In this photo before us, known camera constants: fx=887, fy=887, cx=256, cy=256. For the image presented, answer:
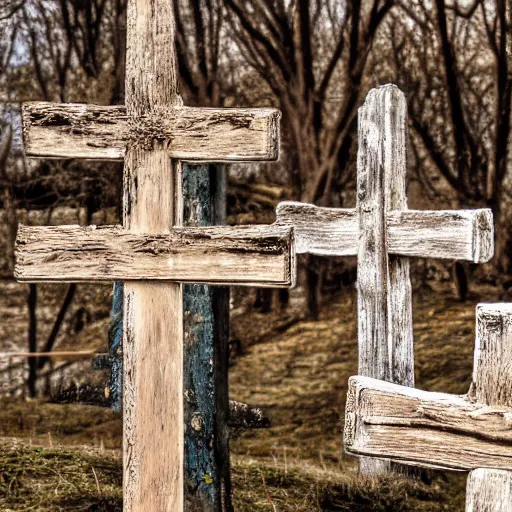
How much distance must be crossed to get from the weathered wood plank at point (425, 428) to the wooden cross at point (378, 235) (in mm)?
2413

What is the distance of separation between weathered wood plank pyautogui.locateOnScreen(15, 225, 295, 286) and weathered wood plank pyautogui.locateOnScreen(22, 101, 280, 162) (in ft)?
0.88

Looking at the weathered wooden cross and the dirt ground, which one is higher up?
the weathered wooden cross

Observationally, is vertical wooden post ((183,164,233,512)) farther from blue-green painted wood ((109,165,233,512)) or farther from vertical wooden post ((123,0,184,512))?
vertical wooden post ((123,0,184,512))

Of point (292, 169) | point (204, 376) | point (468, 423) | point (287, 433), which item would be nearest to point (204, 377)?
point (204, 376)

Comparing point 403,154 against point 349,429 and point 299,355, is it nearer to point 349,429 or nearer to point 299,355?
point 349,429

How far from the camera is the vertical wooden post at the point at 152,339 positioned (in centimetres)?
315

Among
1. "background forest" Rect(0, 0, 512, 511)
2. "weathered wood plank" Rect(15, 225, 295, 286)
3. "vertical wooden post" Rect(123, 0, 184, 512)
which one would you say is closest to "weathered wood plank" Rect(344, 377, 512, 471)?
"weathered wood plank" Rect(15, 225, 295, 286)

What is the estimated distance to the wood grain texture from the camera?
7.97 feet

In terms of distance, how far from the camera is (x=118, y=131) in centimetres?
317

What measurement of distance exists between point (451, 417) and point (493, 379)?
0.16 metres

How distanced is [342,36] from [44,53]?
2.80 m

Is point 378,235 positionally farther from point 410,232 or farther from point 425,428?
point 425,428

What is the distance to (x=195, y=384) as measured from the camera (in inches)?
155

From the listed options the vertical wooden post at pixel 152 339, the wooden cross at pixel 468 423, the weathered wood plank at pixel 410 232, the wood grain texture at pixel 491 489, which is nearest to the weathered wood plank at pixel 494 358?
the wooden cross at pixel 468 423
